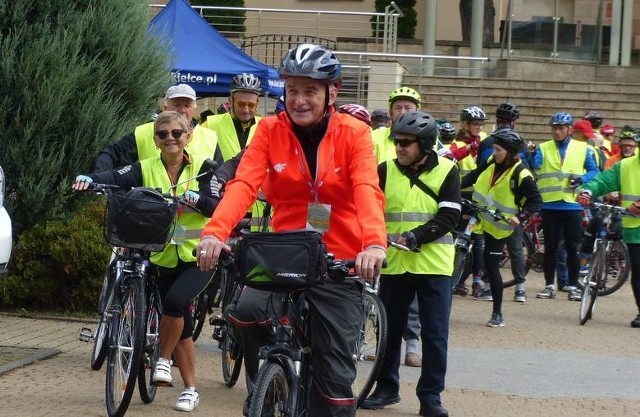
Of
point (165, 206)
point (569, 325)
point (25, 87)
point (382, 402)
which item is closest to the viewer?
point (165, 206)

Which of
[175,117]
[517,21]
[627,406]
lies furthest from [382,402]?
[517,21]

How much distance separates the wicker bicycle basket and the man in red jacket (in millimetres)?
1694

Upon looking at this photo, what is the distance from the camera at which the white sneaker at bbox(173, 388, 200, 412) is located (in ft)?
26.6

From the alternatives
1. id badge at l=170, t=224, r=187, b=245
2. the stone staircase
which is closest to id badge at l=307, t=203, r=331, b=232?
id badge at l=170, t=224, r=187, b=245

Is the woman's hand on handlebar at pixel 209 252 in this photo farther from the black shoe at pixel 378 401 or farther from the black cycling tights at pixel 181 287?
the black shoe at pixel 378 401

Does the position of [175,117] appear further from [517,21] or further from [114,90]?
[517,21]

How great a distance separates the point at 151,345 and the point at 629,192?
636cm

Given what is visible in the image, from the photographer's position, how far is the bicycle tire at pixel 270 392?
5.44 meters

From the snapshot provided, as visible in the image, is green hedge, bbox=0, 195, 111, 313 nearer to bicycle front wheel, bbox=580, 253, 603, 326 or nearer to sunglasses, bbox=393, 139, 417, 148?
sunglasses, bbox=393, 139, 417, 148

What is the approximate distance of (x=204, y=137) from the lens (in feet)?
29.5

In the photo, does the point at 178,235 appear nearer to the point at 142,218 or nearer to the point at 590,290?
the point at 142,218

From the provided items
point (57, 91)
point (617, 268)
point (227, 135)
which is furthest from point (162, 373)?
point (617, 268)

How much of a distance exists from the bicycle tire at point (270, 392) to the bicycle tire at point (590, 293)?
306 inches

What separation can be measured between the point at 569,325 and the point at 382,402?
492cm
